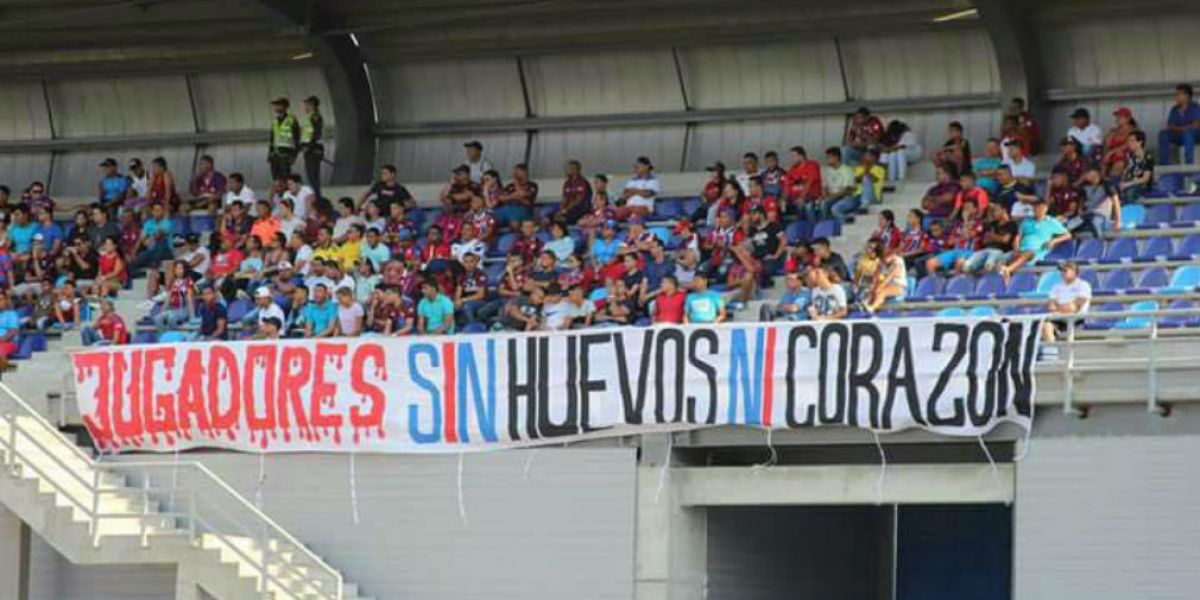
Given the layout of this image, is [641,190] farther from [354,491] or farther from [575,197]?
[354,491]

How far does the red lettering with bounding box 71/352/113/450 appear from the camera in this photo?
25.0 m

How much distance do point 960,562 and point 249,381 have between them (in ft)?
24.4

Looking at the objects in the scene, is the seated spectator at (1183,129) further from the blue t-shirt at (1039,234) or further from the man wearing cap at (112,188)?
the man wearing cap at (112,188)

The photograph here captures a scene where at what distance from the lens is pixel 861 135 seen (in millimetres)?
28016

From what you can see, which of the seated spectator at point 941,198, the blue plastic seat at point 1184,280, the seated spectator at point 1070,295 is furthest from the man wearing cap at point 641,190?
the blue plastic seat at point 1184,280

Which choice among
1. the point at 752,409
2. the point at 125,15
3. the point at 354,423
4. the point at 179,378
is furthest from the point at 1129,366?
the point at 125,15

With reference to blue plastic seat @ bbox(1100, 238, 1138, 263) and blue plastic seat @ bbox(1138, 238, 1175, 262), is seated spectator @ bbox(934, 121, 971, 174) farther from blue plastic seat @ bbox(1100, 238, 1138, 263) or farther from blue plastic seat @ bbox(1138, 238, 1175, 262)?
blue plastic seat @ bbox(1138, 238, 1175, 262)

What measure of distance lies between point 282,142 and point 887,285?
385 inches

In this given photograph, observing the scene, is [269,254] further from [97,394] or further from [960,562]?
[960,562]

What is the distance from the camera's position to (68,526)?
23.6 metres

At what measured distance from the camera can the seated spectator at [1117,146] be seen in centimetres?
2555

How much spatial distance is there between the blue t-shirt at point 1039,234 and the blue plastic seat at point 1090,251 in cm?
25

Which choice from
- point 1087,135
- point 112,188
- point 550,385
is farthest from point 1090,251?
point 112,188

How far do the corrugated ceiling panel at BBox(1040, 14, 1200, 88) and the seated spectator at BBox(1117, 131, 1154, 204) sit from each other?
9.70ft
